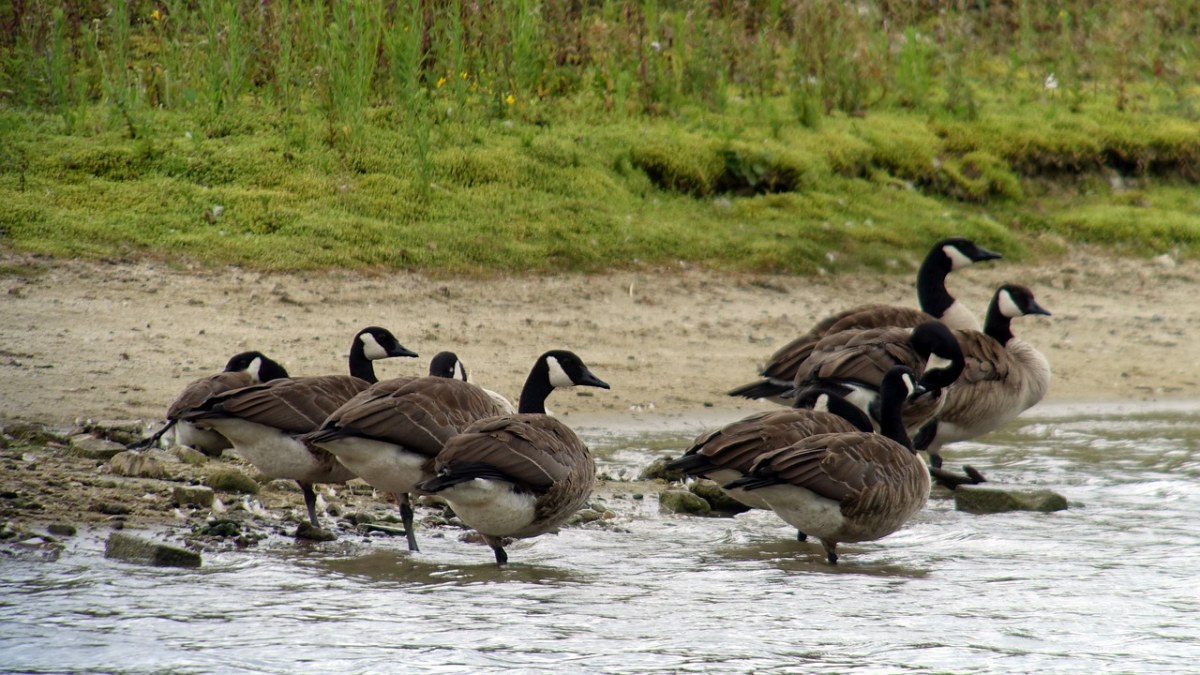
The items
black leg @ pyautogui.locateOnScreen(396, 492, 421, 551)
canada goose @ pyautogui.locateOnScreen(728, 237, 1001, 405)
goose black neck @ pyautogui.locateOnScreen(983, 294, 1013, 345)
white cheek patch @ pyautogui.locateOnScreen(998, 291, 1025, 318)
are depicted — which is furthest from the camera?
goose black neck @ pyautogui.locateOnScreen(983, 294, 1013, 345)

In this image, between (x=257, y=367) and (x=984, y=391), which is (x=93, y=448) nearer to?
(x=257, y=367)

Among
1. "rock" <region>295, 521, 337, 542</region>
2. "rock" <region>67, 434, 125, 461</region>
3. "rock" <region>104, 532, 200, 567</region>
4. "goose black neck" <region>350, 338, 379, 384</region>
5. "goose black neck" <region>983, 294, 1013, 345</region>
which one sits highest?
"goose black neck" <region>983, 294, 1013, 345</region>

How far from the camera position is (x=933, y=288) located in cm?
1056

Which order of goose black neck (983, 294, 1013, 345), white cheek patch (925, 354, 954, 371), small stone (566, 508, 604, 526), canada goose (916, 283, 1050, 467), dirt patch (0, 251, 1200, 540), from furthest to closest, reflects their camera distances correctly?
goose black neck (983, 294, 1013, 345)
dirt patch (0, 251, 1200, 540)
canada goose (916, 283, 1050, 467)
white cheek patch (925, 354, 954, 371)
small stone (566, 508, 604, 526)

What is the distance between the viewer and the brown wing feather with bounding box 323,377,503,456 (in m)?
6.46

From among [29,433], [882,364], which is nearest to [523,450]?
[882,364]

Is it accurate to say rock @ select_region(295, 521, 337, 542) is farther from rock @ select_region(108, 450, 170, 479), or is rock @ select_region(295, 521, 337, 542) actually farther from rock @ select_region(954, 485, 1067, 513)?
rock @ select_region(954, 485, 1067, 513)

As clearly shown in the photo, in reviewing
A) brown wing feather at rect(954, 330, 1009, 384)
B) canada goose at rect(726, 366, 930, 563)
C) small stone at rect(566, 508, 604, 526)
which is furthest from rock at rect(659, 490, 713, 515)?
brown wing feather at rect(954, 330, 1009, 384)

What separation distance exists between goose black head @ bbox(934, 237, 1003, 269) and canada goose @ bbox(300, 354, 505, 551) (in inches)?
196

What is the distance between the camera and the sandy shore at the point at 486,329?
9.41 m

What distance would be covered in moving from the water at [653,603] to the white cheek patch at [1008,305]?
2.22 m

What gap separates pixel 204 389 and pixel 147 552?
1447mm

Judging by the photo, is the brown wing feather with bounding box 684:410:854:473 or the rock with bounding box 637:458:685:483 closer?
the brown wing feather with bounding box 684:410:854:473

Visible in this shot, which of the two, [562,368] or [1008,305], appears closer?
[562,368]
